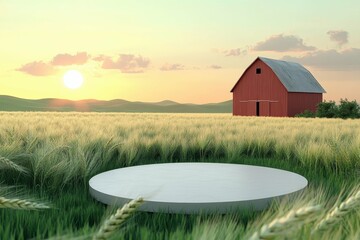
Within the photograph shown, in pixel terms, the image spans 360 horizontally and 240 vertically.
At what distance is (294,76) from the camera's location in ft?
102

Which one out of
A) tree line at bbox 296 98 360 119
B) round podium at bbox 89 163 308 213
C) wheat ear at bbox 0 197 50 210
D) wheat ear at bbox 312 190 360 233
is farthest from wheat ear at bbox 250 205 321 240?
tree line at bbox 296 98 360 119

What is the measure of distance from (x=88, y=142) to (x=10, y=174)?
1.04 m

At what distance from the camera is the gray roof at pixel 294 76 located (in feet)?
95.2

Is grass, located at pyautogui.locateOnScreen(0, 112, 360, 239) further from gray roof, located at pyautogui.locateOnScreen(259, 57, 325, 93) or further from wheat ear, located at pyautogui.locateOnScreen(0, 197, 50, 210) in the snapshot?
gray roof, located at pyautogui.locateOnScreen(259, 57, 325, 93)

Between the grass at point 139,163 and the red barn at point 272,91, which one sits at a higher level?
the red barn at point 272,91

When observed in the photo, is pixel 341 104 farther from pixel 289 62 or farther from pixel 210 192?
pixel 210 192

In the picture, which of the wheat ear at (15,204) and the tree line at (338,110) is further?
the tree line at (338,110)

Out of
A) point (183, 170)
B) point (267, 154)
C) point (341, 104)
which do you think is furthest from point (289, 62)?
point (183, 170)

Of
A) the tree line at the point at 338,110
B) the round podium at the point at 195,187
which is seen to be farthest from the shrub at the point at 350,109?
the round podium at the point at 195,187

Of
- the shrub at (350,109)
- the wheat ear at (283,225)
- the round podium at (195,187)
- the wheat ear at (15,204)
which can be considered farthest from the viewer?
the shrub at (350,109)

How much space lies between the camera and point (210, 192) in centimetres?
307

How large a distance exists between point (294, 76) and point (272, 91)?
3.46 meters

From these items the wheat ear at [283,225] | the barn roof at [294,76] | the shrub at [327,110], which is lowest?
the shrub at [327,110]

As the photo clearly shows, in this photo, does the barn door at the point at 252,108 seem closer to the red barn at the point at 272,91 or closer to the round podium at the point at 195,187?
the red barn at the point at 272,91
